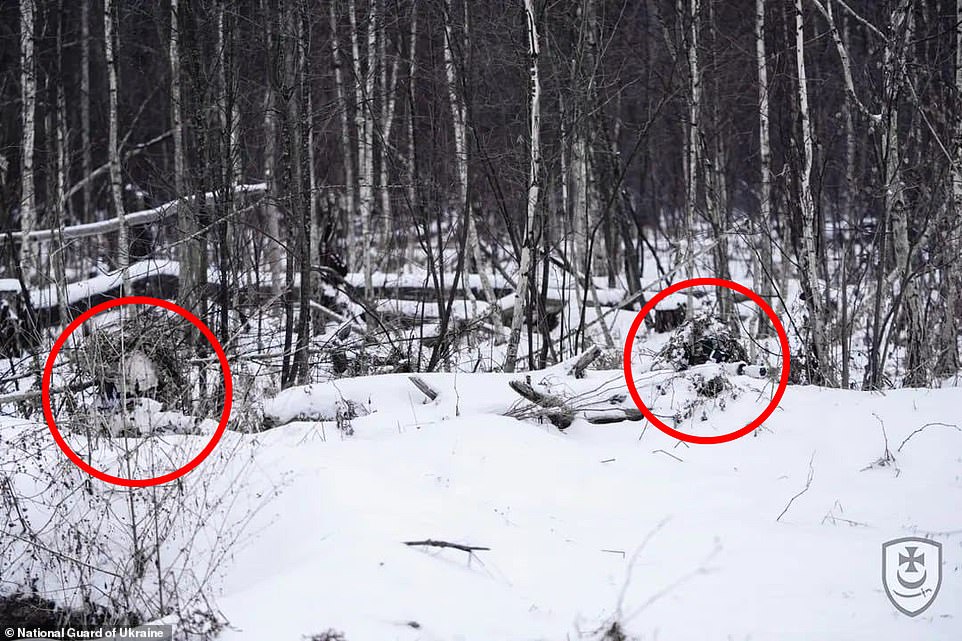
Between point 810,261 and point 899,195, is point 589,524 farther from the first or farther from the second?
point 899,195

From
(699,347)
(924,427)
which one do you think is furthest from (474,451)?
(924,427)

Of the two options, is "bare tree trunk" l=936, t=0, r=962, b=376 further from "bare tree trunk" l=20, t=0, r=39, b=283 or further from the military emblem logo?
"bare tree trunk" l=20, t=0, r=39, b=283

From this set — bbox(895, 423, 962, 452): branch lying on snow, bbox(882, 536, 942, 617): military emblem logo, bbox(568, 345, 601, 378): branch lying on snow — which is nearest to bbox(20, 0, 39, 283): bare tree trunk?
bbox(568, 345, 601, 378): branch lying on snow

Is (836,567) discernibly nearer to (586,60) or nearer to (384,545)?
(384,545)

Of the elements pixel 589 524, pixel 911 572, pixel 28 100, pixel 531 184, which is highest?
pixel 28 100

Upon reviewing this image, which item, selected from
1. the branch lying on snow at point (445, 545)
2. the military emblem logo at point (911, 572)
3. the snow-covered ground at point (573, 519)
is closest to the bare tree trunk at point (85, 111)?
the snow-covered ground at point (573, 519)

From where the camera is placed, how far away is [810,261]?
31.0ft

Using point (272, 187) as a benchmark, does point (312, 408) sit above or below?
below

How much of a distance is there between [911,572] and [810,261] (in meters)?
4.46

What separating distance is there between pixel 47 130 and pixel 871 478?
1755cm

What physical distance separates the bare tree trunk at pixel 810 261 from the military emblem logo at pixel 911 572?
3.66 meters

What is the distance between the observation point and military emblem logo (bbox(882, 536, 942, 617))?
5.20 meters

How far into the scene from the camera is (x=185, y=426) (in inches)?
276

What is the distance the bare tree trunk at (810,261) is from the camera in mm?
9346
